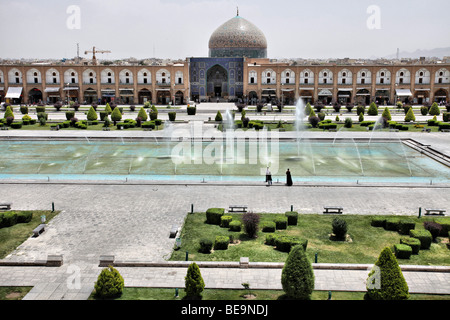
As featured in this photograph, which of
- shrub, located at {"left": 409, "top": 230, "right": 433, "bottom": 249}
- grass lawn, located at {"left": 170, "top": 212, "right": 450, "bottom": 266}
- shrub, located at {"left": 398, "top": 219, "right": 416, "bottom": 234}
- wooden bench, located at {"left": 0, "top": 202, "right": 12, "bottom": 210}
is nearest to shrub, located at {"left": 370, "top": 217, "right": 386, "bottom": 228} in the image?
grass lawn, located at {"left": 170, "top": 212, "right": 450, "bottom": 266}

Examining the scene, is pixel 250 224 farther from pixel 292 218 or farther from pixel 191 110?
pixel 191 110

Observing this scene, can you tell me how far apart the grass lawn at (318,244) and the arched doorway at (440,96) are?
1779 inches

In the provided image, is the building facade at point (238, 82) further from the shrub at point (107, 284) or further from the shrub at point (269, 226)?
the shrub at point (107, 284)

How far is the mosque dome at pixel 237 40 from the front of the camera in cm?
5697

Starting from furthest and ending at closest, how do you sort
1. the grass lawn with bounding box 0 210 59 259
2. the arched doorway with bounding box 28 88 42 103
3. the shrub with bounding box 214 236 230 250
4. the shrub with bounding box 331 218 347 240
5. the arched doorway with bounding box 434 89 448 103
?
1. the arched doorway with bounding box 28 88 42 103
2. the arched doorway with bounding box 434 89 448 103
3. the shrub with bounding box 331 218 347 240
4. the grass lawn with bounding box 0 210 59 259
5. the shrub with bounding box 214 236 230 250

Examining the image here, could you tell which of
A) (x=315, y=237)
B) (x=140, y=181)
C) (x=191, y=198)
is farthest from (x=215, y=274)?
(x=140, y=181)

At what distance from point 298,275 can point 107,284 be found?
2.92 m

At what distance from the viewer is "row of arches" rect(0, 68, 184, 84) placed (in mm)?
52125

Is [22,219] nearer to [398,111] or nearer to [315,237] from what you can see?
[315,237]

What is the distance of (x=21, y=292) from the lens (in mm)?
7570

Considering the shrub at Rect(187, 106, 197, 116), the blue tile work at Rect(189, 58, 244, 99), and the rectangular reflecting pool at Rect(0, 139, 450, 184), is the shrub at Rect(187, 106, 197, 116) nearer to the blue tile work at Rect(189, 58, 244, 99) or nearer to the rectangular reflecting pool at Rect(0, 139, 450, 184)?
the rectangular reflecting pool at Rect(0, 139, 450, 184)

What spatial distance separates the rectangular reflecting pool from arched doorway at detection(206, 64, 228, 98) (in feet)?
102

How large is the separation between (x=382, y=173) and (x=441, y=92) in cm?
4017

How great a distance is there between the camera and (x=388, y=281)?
6.52 meters
